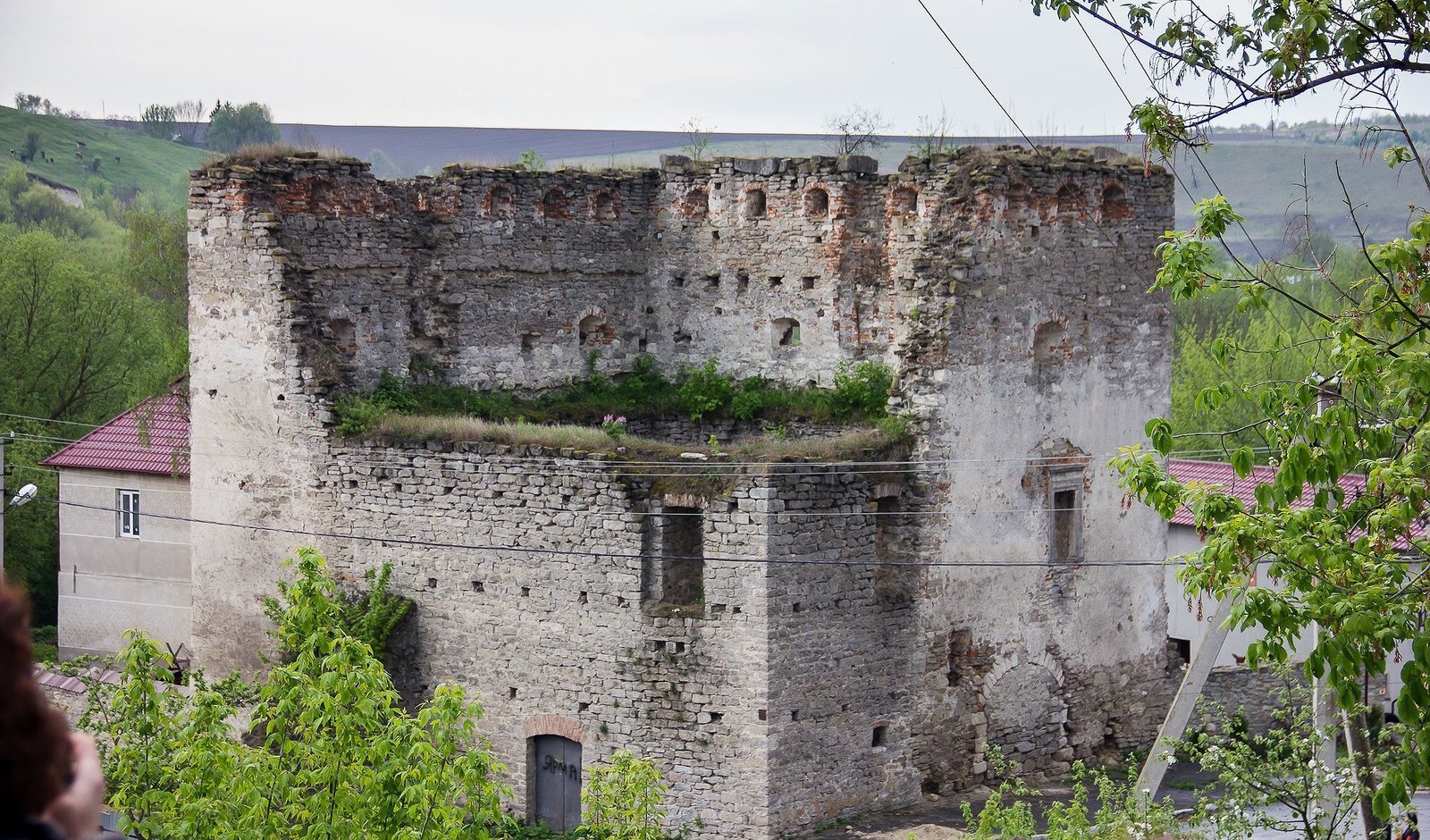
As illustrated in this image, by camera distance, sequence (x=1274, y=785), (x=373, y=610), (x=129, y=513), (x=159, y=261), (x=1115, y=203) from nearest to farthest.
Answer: (x=1274, y=785) → (x=373, y=610) → (x=1115, y=203) → (x=129, y=513) → (x=159, y=261)

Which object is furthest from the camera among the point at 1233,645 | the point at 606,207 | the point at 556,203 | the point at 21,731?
the point at 1233,645

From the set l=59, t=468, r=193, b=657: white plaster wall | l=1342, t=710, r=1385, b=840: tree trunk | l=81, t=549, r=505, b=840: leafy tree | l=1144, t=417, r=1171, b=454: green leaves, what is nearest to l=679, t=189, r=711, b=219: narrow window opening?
l=59, t=468, r=193, b=657: white plaster wall

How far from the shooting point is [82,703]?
719 inches

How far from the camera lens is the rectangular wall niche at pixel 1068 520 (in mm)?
17516

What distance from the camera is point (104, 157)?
71.6 metres

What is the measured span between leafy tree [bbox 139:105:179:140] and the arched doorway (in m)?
71.0

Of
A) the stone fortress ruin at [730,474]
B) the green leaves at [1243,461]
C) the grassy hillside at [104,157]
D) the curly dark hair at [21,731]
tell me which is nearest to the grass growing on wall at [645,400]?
the stone fortress ruin at [730,474]

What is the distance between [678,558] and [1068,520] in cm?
474

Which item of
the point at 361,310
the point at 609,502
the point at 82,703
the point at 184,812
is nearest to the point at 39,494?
the point at 82,703

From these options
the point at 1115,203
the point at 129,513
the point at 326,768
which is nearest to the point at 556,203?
the point at 1115,203

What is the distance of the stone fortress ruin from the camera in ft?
50.2

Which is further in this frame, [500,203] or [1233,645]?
[1233,645]

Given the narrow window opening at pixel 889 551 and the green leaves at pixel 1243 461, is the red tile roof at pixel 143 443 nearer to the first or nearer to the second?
the narrow window opening at pixel 889 551

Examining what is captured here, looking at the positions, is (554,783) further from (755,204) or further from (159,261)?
(159,261)
